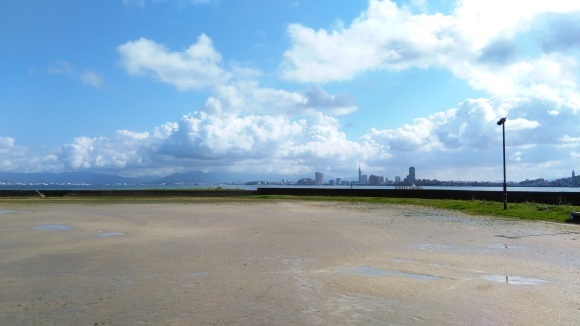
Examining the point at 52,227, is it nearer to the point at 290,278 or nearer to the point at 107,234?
the point at 107,234

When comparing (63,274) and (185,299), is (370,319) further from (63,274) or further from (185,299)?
(63,274)

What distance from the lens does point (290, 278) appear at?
9.31m

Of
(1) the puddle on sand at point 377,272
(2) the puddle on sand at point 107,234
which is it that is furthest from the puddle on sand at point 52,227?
(1) the puddle on sand at point 377,272

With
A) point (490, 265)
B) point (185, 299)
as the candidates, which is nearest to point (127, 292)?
point (185, 299)

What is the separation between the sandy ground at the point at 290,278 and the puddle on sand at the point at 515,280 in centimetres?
4

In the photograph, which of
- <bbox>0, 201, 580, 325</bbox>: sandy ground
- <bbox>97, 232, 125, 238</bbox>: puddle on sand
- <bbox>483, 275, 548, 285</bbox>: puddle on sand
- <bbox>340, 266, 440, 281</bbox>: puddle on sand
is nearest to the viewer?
<bbox>0, 201, 580, 325</bbox>: sandy ground

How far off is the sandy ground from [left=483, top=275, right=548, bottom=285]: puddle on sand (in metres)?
0.04

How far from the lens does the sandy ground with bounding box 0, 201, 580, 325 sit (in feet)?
22.0

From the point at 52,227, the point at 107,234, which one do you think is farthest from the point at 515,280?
the point at 52,227

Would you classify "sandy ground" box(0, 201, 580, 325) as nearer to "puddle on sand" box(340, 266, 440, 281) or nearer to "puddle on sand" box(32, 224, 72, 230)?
"puddle on sand" box(340, 266, 440, 281)

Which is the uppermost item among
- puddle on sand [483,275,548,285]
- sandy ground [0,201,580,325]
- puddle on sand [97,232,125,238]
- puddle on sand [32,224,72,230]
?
puddle on sand [483,275,548,285]

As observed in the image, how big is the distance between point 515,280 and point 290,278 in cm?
454

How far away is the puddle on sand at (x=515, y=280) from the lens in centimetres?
902

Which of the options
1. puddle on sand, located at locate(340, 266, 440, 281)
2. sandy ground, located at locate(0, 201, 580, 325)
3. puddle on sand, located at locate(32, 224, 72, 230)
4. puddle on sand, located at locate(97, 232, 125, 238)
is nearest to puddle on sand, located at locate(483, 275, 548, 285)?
sandy ground, located at locate(0, 201, 580, 325)
